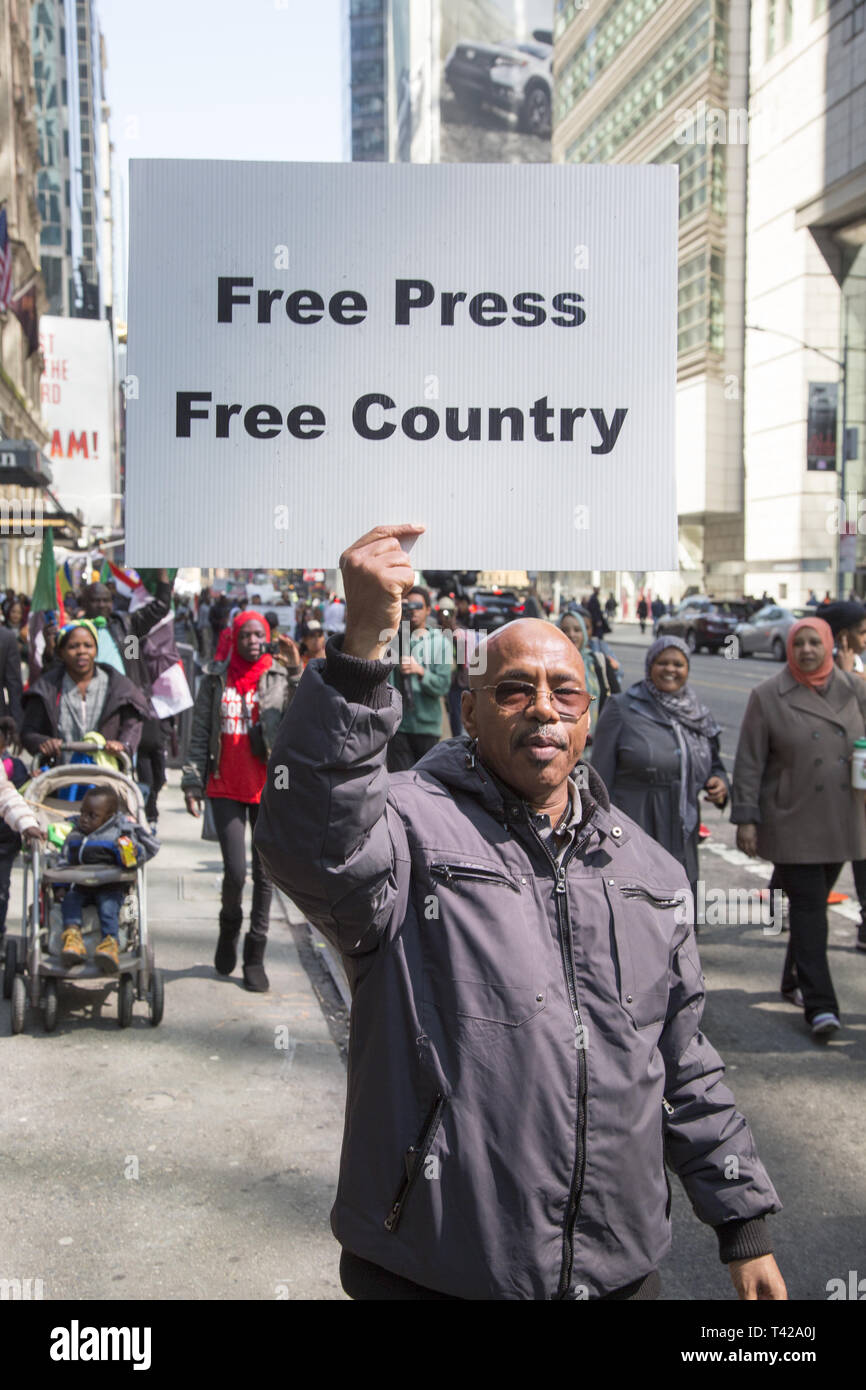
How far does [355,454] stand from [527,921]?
106 centimetres

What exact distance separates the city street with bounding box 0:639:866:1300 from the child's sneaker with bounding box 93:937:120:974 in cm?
31

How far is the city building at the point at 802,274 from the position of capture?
6125 centimetres

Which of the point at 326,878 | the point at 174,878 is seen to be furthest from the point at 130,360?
the point at 174,878

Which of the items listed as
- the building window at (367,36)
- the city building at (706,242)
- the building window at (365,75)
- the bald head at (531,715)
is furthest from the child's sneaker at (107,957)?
the building window at (365,75)

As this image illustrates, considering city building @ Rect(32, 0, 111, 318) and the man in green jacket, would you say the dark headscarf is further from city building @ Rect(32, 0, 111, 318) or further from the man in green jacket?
city building @ Rect(32, 0, 111, 318)

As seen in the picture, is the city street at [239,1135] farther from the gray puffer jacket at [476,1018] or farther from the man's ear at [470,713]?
the man's ear at [470,713]

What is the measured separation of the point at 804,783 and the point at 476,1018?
15.8 feet

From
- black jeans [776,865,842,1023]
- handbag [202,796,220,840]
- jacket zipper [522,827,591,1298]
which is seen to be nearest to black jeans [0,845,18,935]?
handbag [202,796,220,840]

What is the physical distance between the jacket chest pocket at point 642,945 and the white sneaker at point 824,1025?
13.9 ft

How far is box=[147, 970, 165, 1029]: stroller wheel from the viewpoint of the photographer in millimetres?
6344

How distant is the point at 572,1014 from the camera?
2.31m

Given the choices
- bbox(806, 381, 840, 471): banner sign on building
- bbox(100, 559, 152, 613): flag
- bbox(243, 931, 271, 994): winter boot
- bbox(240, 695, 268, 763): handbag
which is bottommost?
bbox(243, 931, 271, 994): winter boot

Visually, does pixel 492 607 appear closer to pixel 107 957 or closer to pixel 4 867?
pixel 4 867
